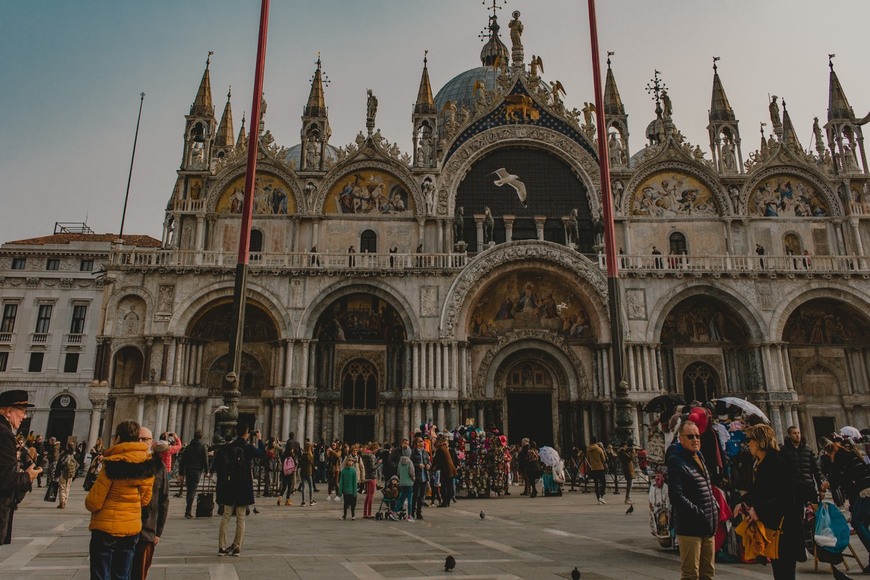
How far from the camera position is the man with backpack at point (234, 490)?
9.08 m

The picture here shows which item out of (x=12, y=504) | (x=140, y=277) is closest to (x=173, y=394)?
(x=140, y=277)

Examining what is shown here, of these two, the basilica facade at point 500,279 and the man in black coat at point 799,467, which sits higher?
the basilica facade at point 500,279

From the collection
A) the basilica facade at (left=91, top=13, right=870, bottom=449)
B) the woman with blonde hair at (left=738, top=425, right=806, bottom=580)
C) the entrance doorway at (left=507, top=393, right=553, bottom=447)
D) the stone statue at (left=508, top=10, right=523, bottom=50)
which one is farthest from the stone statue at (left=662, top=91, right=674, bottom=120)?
the woman with blonde hair at (left=738, top=425, right=806, bottom=580)

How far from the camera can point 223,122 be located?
4447 centimetres

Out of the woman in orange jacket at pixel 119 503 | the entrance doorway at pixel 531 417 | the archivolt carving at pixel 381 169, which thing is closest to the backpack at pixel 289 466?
the woman in orange jacket at pixel 119 503

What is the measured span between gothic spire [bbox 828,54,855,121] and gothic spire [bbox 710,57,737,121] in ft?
17.9

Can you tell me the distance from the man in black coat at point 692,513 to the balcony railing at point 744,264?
2374 centimetres

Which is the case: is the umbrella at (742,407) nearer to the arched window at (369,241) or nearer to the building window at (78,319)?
the arched window at (369,241)

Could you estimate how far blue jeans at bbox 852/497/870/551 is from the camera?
28.8 ft

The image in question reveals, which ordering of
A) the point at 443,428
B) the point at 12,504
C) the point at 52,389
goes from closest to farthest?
the point at 12,504, the point at 443,428, the point at 52,389

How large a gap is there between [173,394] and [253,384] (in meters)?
3.64

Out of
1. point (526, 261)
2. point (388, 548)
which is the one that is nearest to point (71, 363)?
point (526, 261)

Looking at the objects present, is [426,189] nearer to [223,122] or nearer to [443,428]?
[443,428]

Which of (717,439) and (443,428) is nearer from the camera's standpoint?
(717,439)
